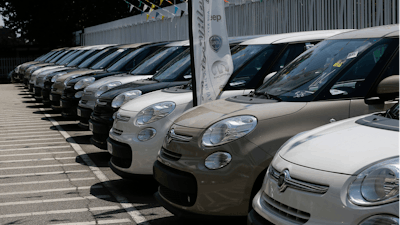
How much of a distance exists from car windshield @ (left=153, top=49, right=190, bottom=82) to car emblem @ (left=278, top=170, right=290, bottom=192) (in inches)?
190

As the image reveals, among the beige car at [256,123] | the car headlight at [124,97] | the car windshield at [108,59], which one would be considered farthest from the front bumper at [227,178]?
the car windshield at [108,59]

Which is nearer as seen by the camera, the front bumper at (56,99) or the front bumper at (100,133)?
the front bumper at (100,133)

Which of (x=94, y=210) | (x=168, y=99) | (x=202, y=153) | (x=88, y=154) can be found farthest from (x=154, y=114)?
(x=88, y=154)

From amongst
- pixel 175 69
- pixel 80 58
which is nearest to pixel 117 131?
pixel 175 69

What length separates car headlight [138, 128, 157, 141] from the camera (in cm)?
567

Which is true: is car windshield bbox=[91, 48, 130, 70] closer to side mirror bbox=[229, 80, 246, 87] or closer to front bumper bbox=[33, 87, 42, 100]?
front bumper bbox=[33, 87, 42, 100]

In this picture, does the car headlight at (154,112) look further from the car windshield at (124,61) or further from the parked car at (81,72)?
the parked car at (81,72)

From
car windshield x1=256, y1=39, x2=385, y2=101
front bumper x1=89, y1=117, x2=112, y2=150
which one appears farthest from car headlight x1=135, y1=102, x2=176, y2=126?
front bumper x1=89, y1=117, x2=112, y2=150

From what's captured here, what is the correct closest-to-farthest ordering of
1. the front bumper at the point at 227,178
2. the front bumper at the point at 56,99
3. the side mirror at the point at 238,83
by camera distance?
the front bumper at the point at 227,178, the side mirror at the point at 238,83, the front bumper at the point at 56,99

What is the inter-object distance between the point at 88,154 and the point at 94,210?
10.8ft

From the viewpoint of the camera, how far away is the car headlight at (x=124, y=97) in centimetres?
758

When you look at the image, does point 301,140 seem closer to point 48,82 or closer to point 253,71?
point 253,71

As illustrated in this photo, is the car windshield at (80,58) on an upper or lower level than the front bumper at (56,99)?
upper

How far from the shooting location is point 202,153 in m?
4.08
